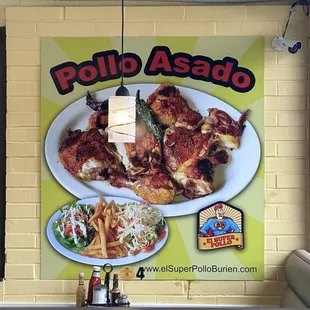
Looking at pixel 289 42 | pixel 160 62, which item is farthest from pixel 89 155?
pixel 289 42

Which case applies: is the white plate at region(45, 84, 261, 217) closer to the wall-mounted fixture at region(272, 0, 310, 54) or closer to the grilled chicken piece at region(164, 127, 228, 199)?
the grilled chicken piece at region(164, 127, 228, 199)

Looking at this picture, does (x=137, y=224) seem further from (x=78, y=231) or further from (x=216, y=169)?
(x=216, y=169)

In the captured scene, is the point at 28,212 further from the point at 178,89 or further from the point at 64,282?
the point at 178,89

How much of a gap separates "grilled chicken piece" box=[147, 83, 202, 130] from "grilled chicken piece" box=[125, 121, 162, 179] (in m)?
0.13

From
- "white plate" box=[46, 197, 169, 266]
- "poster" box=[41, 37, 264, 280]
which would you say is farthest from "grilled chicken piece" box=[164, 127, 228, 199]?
"white plate" box=[46, 197, 169, 266]

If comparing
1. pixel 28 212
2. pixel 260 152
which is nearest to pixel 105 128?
pixel 28 212

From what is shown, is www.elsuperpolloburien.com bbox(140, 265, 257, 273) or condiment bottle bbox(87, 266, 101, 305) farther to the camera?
www.elsuperpolloburien.com bbox(140, 265, 257, 273)

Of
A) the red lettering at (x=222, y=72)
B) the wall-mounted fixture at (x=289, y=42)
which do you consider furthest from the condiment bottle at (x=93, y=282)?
the wall-mounted fixture at (x=289, y=42)

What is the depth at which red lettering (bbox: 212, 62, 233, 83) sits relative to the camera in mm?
3393

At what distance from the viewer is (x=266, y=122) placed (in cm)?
340

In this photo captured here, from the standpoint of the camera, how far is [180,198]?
3383 mm

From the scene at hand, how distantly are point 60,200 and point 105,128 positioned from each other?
→ 56 centimetres

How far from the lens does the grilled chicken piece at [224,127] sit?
339cm

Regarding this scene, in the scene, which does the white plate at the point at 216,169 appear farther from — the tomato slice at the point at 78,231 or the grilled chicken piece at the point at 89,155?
the tomato slice at the point at 78,231
